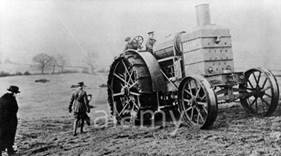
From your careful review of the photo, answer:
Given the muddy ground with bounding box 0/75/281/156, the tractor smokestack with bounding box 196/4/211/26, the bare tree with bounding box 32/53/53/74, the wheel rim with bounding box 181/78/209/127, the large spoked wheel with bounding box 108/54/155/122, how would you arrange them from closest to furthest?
the muddy ground with bounding box 0/75/281/156 → the wheel rim with bounding box 181/78/209/127 → the tractor smokestack with bounding box 196/4/211/26 → the large spoked wheel with bounding box 108/54/155/122 → the bare tree with bounding box 32/53/53/74

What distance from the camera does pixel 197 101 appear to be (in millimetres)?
6379

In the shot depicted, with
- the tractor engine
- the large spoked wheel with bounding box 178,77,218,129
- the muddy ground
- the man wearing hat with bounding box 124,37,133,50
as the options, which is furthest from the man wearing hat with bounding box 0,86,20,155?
the tractor engine

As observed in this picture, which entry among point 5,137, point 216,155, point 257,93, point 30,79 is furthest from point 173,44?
point 30,79

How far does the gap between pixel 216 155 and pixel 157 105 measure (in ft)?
12.9

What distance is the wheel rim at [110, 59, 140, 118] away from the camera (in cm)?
804

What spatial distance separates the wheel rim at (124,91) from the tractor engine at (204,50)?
1349 mm

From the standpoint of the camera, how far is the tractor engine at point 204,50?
21.8ft

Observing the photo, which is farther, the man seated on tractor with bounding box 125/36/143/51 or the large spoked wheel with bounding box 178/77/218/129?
the man seated on tractor with bounding box 125/36/143/51

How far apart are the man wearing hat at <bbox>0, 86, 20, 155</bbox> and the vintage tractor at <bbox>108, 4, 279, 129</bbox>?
116 inches

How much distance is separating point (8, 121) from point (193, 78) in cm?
400

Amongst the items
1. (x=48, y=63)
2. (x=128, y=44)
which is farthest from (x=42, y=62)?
(x=128, y=44)

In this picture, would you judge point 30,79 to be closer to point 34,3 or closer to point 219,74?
point 34,3

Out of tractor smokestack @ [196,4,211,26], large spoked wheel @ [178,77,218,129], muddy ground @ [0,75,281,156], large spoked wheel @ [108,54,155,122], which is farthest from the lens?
large spoked wheel @ [108,54,155,122]

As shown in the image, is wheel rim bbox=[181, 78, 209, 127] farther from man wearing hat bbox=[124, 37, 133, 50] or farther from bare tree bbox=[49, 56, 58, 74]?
bare tree bbox=[49, 56, 58, 74]
